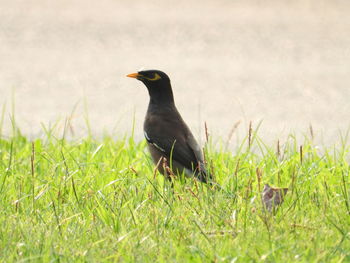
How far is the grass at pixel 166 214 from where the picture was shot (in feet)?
14.1

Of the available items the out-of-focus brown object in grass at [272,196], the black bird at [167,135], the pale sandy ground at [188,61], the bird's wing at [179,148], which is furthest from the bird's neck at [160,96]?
the out-of-focus brown object in grass at [272,196]

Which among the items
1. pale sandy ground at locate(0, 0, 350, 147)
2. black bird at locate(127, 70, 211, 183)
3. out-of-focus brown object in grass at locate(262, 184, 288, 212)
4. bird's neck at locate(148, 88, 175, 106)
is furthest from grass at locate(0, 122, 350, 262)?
pale sandy ground at locate(0, 0, 350, 147)

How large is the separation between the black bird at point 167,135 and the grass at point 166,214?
16 cm

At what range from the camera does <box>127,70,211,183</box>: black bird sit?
6.13 m

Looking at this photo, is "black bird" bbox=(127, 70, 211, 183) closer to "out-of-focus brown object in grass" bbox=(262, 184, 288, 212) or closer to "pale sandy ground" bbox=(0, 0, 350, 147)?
"out-of-focus brown object in grass" bbox=(262, 184, 288, 212)

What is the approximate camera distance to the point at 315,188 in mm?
5645

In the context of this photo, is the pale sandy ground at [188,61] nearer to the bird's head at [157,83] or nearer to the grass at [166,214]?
the bird's head at [157,83]

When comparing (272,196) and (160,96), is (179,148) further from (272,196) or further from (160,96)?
(272,196)

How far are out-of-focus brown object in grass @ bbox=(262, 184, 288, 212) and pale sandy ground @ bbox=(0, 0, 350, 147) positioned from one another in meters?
2.07

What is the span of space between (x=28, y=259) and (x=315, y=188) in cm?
210

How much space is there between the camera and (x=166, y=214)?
5.04 metres

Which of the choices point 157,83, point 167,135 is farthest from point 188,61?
point 167,135

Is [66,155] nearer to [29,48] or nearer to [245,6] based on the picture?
[29,48]

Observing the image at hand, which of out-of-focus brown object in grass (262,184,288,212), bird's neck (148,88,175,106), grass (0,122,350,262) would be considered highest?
bird's neck (148,88,175,106)
